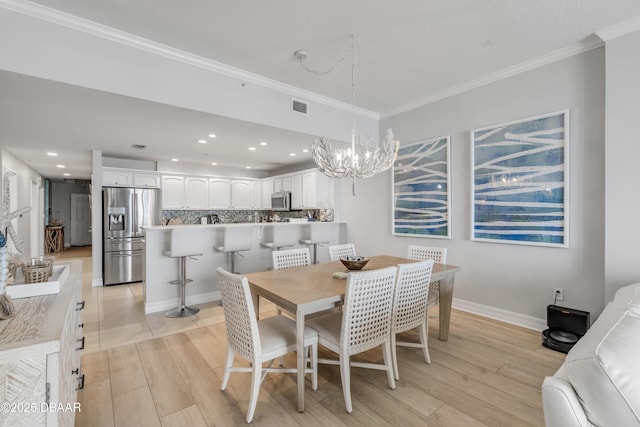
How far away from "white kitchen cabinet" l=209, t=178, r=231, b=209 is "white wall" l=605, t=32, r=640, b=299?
6692 millimetres

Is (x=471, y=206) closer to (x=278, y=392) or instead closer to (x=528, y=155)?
(x=528, y=155)

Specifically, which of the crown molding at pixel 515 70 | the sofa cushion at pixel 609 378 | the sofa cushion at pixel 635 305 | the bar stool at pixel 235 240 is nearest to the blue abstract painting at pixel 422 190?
the crown molding at pixel 515 70

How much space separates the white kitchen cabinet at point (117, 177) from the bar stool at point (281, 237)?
122 inches

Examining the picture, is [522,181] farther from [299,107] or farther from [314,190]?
[314,190]

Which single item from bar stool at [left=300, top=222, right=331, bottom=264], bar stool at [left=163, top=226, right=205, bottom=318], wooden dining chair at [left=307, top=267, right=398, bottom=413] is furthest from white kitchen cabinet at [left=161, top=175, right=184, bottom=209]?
wooden dining chair at [left=307, top=267, right=398, bottom=413]

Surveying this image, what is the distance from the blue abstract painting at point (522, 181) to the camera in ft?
9.77

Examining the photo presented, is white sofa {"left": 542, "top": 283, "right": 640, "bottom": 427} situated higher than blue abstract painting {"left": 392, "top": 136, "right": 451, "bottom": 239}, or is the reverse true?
blue abstract painting {"left": 392, "top": 136, "right": 451, "bottom": 239}

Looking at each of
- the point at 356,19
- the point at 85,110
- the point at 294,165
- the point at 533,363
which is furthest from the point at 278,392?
the point at 294,165

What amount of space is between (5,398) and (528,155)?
4.06 m

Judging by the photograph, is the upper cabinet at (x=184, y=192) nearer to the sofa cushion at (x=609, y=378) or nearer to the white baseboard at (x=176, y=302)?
the white baseboard at (x=176, y=302)

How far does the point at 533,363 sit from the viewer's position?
2496 millimetres

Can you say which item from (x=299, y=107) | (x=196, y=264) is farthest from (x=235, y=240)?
(x=299, y=107)

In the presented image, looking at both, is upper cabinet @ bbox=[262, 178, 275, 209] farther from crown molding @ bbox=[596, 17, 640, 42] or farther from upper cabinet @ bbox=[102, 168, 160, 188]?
crown molding @ bbox=[596, 17, 640, 42]

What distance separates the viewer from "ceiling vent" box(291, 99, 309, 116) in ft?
12.0
